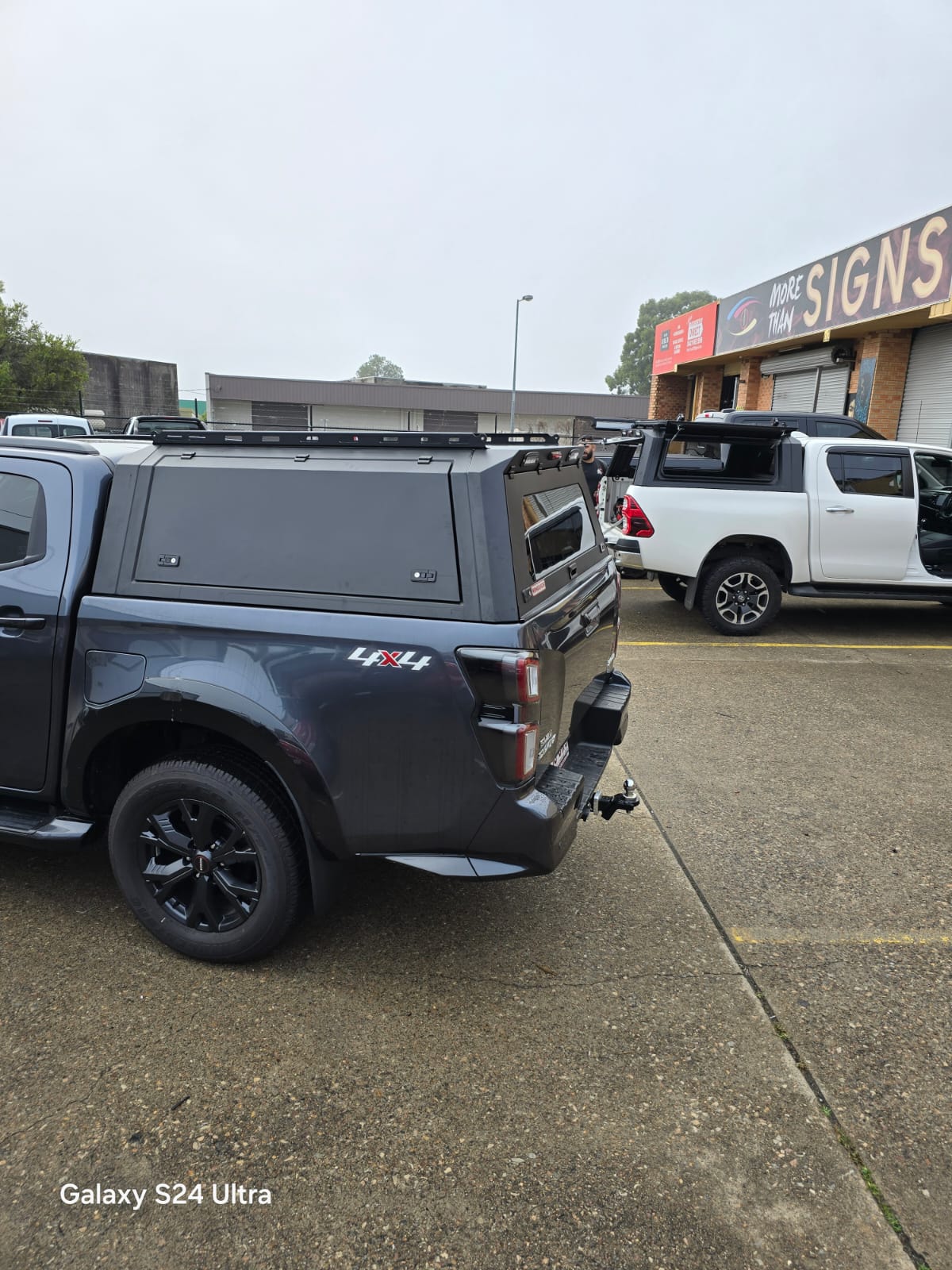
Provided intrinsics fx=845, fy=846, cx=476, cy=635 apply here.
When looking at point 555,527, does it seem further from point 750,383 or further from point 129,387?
point 129,387

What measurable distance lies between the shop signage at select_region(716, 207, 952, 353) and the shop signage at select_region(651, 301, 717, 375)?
1803mm

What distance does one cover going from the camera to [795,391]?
20.0 meters

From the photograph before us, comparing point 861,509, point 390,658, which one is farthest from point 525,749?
point 861,509

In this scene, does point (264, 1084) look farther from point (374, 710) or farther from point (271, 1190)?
point (374, 710)

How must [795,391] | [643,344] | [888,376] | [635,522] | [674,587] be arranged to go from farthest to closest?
[643,344], [795,391], [888,376], [674,587], [635,522]

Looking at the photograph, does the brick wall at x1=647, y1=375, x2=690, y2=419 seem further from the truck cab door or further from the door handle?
the door handle

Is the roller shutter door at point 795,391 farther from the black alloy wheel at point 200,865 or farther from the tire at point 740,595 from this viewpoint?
the black alloy wheel at point 200,865

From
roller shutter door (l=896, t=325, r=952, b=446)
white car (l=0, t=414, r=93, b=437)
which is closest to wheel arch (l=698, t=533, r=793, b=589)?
roller shutter door (l=896, t=325, r=952, b=446)

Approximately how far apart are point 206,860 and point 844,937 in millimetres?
2444

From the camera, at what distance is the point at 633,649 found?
7.67 meters

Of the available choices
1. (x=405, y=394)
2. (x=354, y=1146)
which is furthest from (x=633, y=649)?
(x=405, y=394)

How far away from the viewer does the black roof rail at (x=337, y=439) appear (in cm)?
281

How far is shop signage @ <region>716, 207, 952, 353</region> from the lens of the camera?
13.0 metres

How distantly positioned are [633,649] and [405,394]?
43865mm
